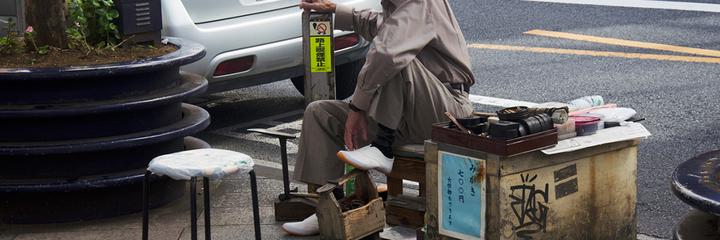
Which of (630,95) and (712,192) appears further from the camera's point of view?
(630,95)

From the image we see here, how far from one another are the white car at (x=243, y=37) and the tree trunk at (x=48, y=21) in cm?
110

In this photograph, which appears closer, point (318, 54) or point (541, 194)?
point (541, 194)

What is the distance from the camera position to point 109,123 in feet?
18.0

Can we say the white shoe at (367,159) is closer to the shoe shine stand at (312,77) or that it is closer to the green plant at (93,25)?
the shoe shine stand at (312,77)

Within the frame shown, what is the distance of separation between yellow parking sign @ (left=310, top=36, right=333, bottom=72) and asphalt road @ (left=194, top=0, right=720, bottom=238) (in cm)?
142

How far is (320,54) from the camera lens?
5.59 meters

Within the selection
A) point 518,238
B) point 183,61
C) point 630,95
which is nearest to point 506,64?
point 630,95

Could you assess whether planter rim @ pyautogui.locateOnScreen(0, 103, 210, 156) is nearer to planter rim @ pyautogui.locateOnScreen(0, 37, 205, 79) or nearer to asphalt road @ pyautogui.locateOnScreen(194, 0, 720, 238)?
planter rim @ pyautogui.locateOnScreen(0, 37, 205, 79)

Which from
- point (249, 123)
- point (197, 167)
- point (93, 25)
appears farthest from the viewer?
point (249, 123)

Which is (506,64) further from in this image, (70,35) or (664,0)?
(70,35)

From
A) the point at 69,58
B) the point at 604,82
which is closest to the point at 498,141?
the point at 69,58

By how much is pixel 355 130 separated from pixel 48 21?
1.58 meters

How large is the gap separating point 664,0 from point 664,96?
14.7 ft

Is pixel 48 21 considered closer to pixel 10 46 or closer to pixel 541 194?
pixel 10 46
